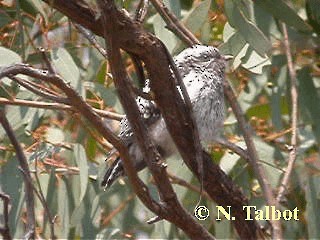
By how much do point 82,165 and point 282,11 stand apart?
1.01 m

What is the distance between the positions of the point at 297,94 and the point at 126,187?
87 centimetres

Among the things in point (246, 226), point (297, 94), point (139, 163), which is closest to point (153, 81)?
point (246, 226)

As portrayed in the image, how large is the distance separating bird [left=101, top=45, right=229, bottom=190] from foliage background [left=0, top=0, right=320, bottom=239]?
0.10 metres

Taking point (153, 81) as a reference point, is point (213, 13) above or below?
above

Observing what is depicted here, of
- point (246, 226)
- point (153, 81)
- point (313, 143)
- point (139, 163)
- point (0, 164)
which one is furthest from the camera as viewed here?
point (313, 143)

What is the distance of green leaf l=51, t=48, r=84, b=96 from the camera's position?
3.41 meters

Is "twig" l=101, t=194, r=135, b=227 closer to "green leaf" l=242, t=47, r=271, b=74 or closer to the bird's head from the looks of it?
the bird's head

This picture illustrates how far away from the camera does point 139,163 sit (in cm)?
344

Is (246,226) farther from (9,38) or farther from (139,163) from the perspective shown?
(9,38)

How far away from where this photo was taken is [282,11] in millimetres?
3018

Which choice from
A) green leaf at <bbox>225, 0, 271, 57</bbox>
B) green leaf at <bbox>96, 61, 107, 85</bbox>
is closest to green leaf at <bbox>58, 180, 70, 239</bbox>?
green leaf at <bbox>96, 61, 107, 85</bbox>

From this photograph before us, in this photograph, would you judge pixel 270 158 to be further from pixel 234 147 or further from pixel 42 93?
pixel 42 93

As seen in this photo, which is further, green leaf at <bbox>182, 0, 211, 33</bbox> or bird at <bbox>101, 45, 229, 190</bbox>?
bird at <bbox>101, 45, 229, 190</bbox>

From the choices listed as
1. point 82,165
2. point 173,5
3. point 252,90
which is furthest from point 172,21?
point 252,90
